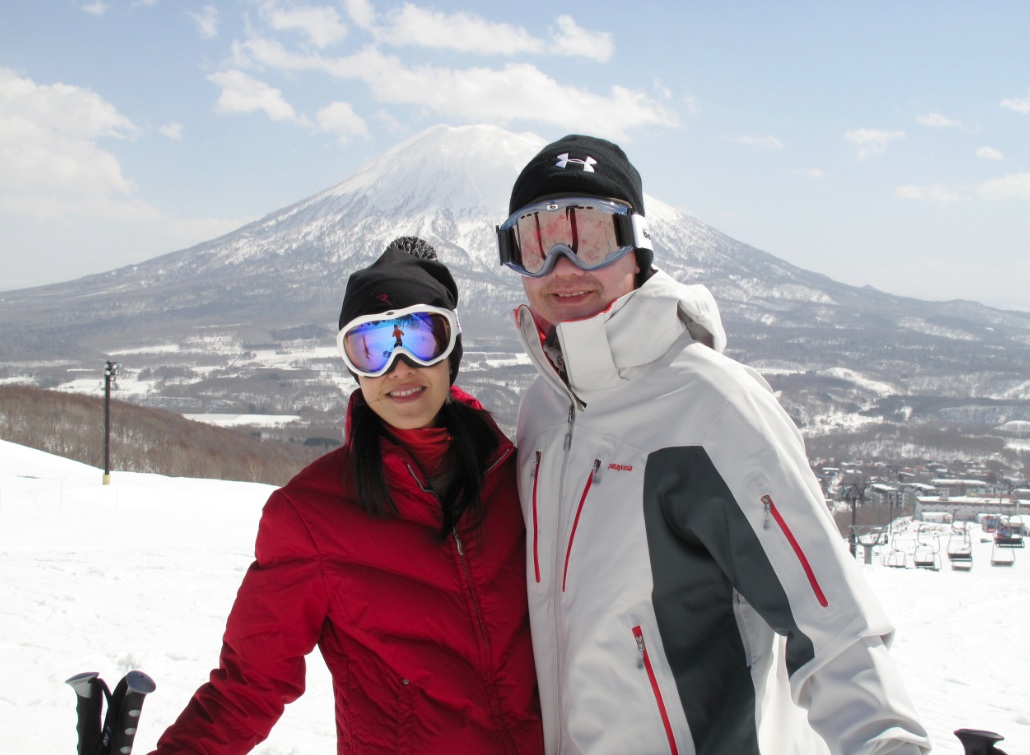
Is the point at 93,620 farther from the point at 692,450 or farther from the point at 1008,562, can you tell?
the point at 1008,562

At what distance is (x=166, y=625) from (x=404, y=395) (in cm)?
545

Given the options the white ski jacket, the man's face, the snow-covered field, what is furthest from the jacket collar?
the snow-covered field

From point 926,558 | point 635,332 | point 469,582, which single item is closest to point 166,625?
point 469,582

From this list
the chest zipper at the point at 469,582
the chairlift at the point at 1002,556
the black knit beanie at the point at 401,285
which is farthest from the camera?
the chairlift at the point at 1002,556

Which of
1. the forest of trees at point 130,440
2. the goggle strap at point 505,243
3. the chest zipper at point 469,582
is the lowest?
the forest of trees at point 130,440

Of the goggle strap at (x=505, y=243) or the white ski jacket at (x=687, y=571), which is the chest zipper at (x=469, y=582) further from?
the goggle strap at (x=505, y=243)

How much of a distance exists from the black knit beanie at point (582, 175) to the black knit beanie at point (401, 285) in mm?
292

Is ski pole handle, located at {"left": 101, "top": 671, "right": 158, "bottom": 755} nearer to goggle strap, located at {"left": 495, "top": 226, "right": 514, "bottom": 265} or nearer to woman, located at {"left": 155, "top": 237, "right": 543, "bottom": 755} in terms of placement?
woman, located at {"left": 155, "top": 237, "right": 543, "bottom": 755}

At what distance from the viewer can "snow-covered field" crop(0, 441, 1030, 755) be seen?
15.3 ft

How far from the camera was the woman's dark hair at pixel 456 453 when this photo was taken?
185cm

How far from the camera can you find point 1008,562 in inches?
1148

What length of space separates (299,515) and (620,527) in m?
0.71

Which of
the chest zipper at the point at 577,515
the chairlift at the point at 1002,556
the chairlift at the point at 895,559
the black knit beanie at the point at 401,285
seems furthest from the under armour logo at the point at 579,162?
the chairlift at the point at 895,559

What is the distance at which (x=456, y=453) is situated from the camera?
2.05m
